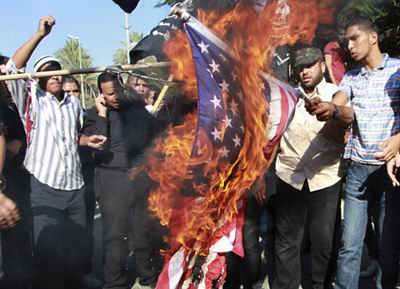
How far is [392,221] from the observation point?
3.63 meters

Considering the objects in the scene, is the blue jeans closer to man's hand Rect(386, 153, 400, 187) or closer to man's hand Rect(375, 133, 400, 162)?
man's hand Rect(386, 153, 400, 187)

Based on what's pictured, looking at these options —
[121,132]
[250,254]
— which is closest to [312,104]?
[250,254]

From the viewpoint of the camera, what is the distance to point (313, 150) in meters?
3.96

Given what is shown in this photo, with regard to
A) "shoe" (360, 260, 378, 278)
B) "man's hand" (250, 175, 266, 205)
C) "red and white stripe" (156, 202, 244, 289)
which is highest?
"man's hand" (250, 175, 266, 205)

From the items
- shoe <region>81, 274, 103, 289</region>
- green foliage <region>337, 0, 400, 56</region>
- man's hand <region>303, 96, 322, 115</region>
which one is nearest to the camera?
man's hand <region>303, 96, 322, 115</region>

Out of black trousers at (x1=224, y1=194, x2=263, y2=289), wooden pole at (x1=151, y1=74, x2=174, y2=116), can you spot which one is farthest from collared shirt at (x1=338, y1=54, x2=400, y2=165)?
wooden pole at (x1=151, y1=74, x2=174, y2=116)

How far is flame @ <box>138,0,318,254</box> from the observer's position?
2.81 metres

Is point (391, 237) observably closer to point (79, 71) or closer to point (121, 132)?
point (121, 132)

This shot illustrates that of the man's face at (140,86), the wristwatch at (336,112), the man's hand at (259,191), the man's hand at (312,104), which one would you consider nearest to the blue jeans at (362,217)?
the wristwatch at (336,112)

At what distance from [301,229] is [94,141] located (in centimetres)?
191

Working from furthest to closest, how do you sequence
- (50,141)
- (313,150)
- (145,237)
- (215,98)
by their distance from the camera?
(145,237)
(50,141)
(313,150)
(215,98)

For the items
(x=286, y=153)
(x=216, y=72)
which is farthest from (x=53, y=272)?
(x=216, y=72)

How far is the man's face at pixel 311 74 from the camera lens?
386cm

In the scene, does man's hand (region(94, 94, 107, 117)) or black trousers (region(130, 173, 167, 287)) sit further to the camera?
man's hand (region(94, 94, 107, 117))
